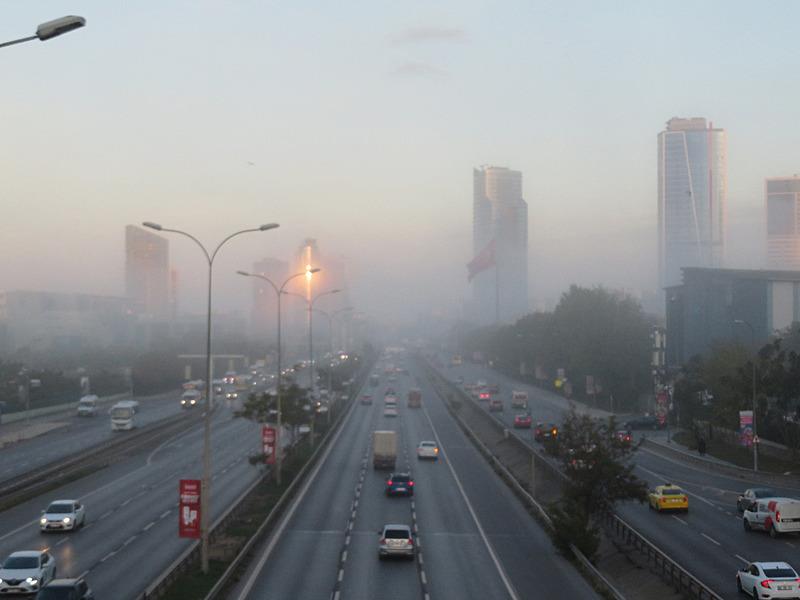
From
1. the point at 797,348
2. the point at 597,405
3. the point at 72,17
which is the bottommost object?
the point at 597,405

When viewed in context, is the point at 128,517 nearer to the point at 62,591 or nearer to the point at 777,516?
the point at 62,591

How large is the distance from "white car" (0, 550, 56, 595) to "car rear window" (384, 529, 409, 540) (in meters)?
8.63

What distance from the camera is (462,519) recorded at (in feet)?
109

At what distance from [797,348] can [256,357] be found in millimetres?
112677

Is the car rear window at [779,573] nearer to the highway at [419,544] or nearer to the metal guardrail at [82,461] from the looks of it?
the highway at [419,544]

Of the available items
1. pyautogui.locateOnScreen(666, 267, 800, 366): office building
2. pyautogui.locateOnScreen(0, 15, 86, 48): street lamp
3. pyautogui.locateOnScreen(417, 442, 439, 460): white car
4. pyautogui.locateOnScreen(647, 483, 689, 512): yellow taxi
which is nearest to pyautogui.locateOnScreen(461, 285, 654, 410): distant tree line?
pyautogui.locateOnScreen(666, 267, 800, 366): office building

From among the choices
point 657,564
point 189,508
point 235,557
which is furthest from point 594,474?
point 189,508

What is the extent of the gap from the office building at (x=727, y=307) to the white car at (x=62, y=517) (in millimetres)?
57804

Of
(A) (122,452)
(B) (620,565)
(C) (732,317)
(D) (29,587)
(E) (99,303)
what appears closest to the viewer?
(D) (29,587)

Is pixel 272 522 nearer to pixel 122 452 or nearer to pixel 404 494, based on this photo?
pixel 404 494

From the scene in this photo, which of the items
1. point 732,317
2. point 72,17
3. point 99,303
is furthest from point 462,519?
point 99,303

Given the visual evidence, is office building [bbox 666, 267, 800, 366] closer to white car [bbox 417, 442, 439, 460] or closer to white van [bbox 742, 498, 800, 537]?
white car [bbox 417, 442, 439, 460]

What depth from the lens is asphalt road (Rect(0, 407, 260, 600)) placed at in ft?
79.5

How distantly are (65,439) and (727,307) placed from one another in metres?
54.5
